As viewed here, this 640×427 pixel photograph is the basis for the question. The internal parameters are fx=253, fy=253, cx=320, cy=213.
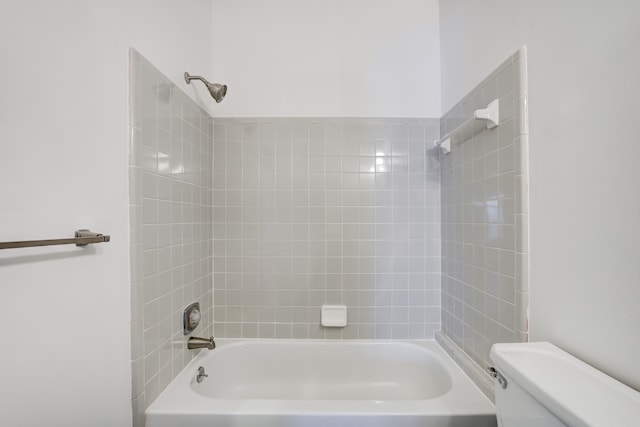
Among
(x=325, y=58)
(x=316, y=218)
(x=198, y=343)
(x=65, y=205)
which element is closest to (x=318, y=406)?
(x=198, y=343)

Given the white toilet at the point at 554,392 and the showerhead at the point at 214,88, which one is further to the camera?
the showerhead at the point at 214,88

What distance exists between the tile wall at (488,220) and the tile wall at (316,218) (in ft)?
0.77

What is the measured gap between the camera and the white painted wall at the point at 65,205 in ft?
1.79

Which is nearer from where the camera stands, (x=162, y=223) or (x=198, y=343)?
(x=162, y=223)

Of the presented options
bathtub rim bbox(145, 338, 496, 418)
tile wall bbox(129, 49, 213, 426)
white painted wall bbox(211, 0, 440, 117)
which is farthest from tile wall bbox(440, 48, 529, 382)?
tile wall bbox(129, 49, 213, 426)

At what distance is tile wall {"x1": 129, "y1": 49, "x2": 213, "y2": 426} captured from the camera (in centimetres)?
93

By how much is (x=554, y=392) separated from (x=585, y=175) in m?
0.54

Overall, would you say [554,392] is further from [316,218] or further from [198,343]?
[198,343]

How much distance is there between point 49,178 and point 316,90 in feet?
4.61

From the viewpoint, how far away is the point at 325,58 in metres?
1.64

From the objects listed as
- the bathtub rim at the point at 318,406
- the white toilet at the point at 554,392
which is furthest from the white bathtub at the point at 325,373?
the white toilet at the point at 554,392

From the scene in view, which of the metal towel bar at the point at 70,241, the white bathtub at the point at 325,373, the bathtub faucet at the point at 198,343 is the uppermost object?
the metal towel bar at the point at 70,241

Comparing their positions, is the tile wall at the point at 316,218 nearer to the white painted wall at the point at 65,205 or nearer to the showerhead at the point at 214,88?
the showerhead at the point at 214,88

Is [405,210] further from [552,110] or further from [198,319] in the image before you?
[198,319]
